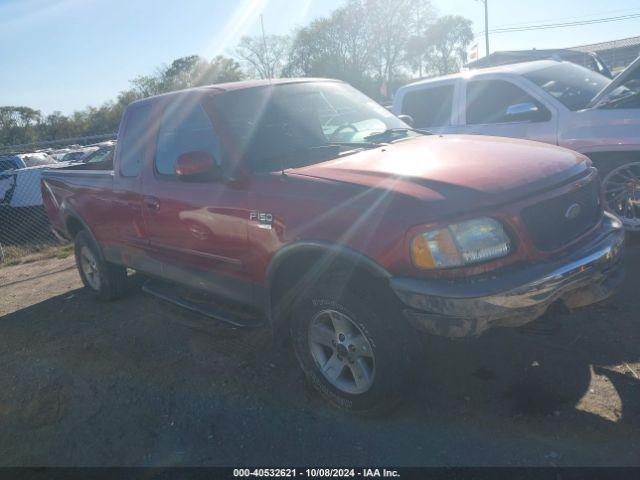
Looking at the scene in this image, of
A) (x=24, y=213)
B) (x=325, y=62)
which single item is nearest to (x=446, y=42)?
(x=325, y=62)

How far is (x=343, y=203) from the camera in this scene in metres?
2.87

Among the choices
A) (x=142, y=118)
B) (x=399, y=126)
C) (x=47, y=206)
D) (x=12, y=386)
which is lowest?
(x=12, y=386)

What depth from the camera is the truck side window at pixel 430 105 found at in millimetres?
6894

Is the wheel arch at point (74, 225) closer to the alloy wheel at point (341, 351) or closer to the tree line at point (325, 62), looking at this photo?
the alloy wheel at point (341, 351)

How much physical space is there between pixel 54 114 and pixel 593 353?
56.5 m

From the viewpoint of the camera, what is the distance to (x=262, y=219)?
3.24 meters

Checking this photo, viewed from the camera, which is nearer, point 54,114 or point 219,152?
point 219,152

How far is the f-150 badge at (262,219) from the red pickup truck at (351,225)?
0.04 ft

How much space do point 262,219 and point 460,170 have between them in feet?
4.02

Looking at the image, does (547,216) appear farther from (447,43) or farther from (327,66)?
(447,43)

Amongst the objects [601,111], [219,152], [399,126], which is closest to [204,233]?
[219,152]

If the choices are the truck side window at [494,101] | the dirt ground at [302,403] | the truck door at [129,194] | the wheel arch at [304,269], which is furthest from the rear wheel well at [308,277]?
the truck side window at [494,101]

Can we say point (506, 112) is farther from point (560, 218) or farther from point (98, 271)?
point (98, 271)

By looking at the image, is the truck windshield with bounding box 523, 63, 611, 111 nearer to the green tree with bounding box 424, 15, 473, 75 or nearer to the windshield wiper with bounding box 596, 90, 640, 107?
the windshield wiper with bounding box 596, 90, 640, 107
